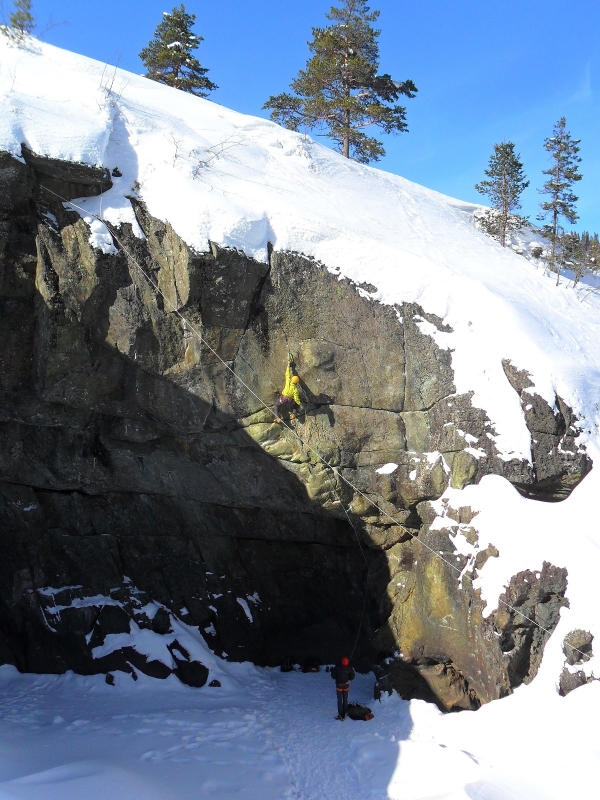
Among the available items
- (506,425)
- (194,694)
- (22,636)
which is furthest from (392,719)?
(22,636)

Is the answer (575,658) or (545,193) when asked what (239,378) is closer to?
(575,658)

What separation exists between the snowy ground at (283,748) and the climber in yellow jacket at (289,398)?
5.74m

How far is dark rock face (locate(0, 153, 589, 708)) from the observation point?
10828mm

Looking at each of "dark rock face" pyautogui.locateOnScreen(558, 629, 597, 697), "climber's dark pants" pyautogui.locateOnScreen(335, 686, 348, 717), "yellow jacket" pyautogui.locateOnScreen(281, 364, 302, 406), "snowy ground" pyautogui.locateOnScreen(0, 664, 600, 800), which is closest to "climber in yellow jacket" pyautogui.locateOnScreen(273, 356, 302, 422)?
"yellow jacket" pyautogui.locateOnScreen(281, 364, 302, 406)

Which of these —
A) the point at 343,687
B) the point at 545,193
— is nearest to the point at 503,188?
the point at 545,193

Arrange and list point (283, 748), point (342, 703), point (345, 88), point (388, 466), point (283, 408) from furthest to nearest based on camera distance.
→ 1. point (345, 88)
2. point (283, 408)
3. point (388, 466)
4. point (342, 703)
5. point (283, 748)

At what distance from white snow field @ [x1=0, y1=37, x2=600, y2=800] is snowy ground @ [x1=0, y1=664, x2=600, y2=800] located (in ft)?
0.12

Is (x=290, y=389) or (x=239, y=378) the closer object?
(x=290, y=389)

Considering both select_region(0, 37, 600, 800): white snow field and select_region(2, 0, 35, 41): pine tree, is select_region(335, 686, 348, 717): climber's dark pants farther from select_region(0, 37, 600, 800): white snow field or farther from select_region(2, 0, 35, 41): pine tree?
select_region(2, 0, 35, 41): pine tree

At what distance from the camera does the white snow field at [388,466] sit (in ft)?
27.2

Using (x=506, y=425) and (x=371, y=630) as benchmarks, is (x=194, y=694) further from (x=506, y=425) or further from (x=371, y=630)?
(x=506, y=425)

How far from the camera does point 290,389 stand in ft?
37.8

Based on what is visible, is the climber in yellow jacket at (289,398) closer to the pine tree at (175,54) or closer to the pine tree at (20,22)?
the pine tree at (20,22)

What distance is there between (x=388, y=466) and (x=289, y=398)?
240 cm
